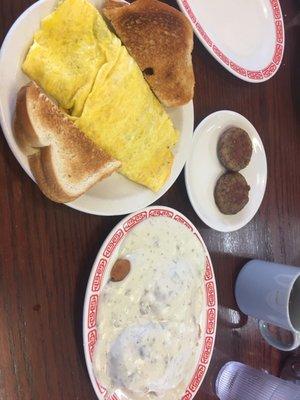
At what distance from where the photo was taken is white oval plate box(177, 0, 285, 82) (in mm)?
1320

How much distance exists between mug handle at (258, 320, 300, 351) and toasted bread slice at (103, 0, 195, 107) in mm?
690

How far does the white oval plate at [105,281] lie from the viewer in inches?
39.9

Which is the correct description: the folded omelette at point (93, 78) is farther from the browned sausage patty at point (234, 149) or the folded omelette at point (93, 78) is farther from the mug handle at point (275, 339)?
the mug handle at point (275, 339)

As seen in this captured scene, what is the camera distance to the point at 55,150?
95 cm

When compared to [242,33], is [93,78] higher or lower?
higher

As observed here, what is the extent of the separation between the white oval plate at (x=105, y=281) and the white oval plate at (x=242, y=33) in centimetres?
48

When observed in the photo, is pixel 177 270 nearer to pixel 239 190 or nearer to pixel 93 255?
pixel 93 255

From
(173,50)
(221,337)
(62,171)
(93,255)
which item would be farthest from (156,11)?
(221,337)

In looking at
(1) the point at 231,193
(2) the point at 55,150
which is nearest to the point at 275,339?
(1) the point at 231,193

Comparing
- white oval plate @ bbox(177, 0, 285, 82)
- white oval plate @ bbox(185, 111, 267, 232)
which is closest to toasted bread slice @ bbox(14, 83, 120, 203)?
white oval plate @ bbox(185, 111, 267, 232)

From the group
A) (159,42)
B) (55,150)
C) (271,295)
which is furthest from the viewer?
(271,295)

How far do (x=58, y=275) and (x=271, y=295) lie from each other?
1.90 feet

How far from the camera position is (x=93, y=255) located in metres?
1.10

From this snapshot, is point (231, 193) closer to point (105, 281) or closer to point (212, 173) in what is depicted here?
point (212, 173)
